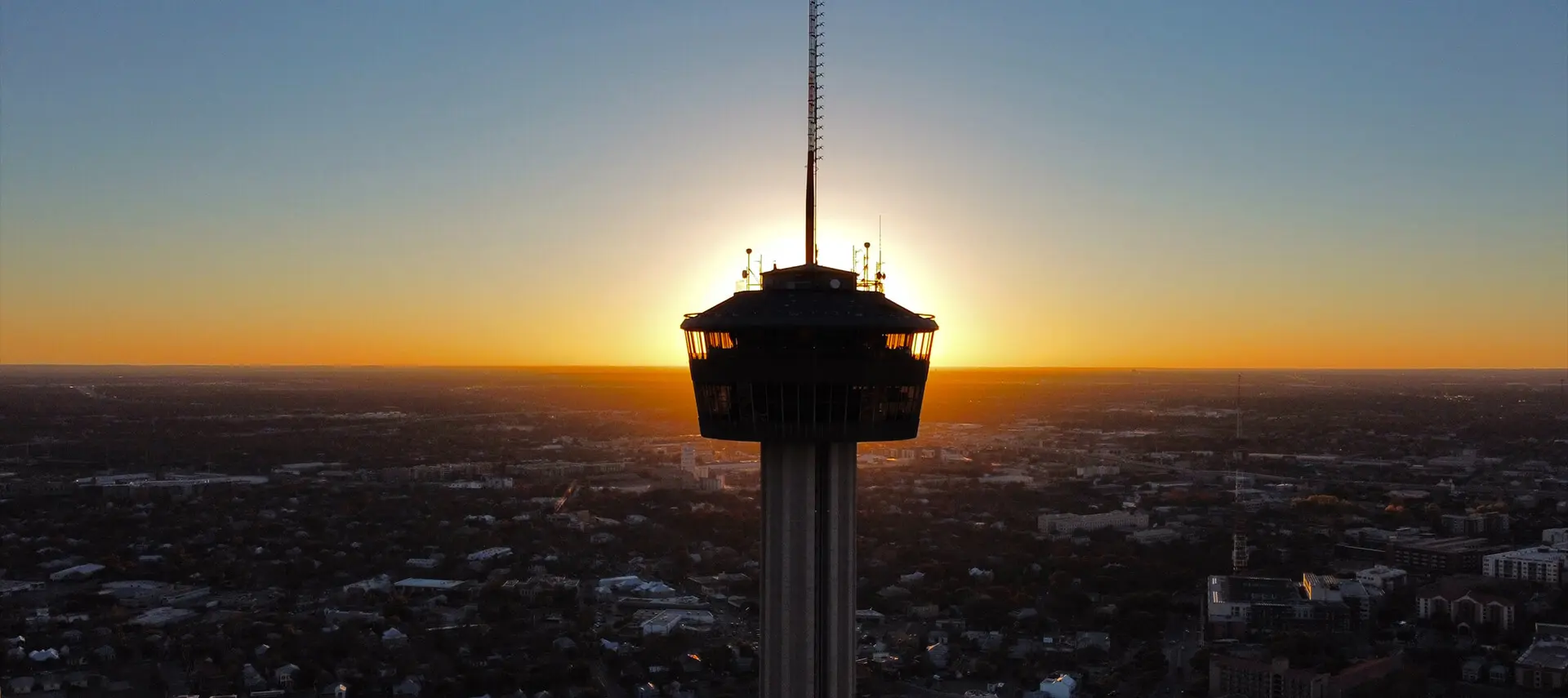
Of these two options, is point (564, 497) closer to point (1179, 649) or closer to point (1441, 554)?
point (1441, 554)

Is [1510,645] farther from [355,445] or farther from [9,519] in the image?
[355,445]

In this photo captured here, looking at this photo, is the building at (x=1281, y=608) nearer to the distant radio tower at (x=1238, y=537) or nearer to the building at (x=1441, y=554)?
the distant radio tower at (x=1238, y=537)

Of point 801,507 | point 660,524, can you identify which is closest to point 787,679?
point 801,507

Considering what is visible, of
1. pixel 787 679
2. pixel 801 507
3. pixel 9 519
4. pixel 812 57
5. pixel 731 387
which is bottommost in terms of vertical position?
pixel 9 519

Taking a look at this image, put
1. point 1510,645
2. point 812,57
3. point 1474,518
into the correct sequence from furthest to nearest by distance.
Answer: point 1474,518 < point 1510,645 < point 812,57

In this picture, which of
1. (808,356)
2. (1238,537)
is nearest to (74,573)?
(1238,537)

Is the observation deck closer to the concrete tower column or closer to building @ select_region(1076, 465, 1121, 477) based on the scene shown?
the concrete tower column

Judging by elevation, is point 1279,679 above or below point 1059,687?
above
